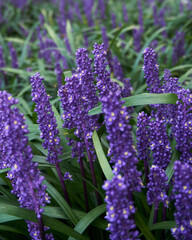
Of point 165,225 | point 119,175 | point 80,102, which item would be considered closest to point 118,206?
point 119,175

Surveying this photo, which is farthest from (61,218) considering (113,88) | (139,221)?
(113,88)

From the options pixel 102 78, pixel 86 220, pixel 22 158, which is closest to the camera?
pixel 22 158

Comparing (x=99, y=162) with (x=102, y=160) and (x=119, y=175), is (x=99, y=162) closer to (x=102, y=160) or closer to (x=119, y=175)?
(x=102, y=160)

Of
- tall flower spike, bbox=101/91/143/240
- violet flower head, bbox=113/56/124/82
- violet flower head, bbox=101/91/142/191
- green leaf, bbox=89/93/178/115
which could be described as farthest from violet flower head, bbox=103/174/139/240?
violet flower head, bbox=113/56/124/82

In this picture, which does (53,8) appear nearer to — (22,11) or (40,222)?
(22,11)

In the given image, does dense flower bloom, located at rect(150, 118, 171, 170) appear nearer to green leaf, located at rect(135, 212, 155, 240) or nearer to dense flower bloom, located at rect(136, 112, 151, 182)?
dense flower bloom, located at rect(136, 112, 151, 182)
